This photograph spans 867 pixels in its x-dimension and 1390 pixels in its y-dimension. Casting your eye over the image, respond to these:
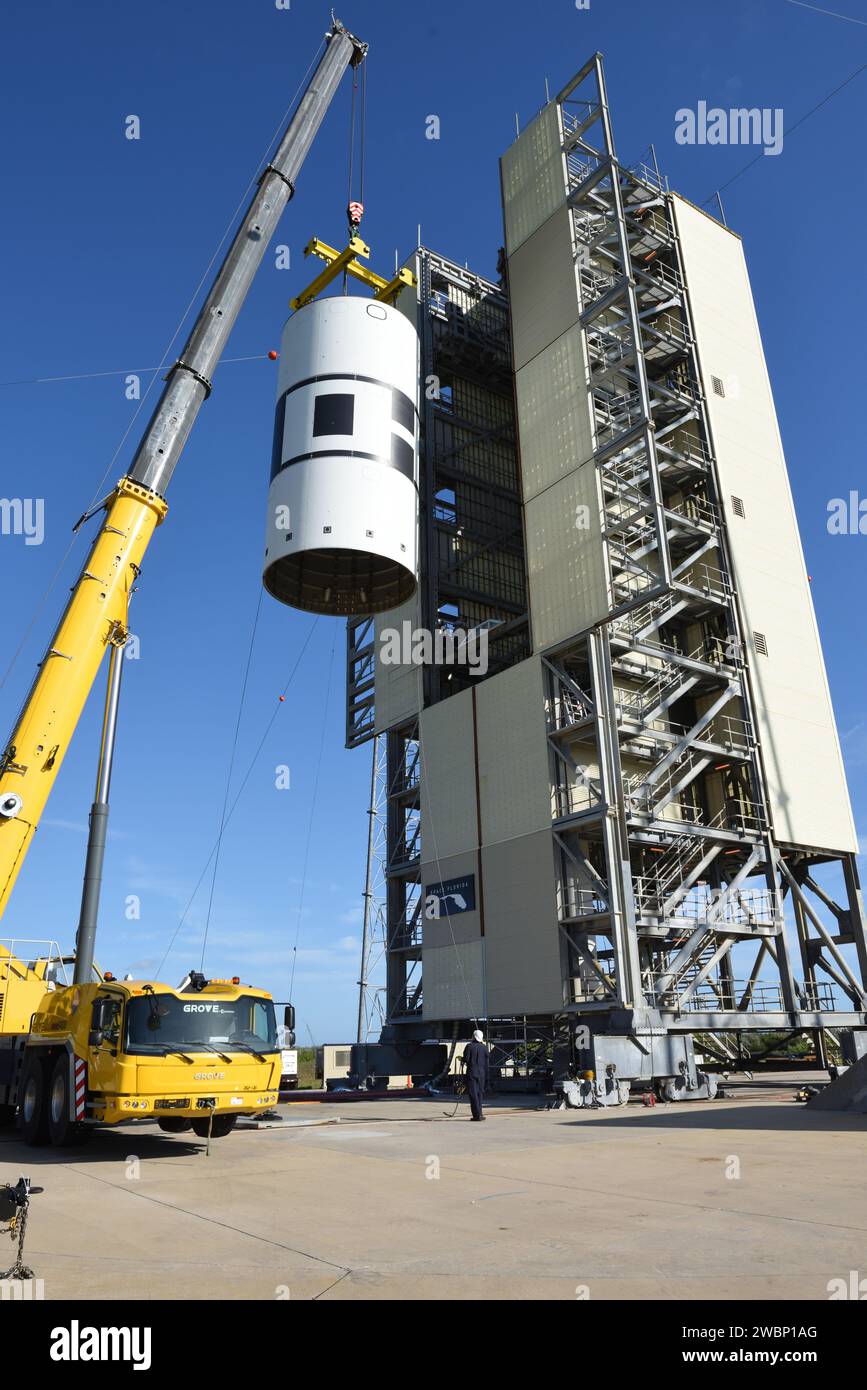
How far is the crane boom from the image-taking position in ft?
49.4

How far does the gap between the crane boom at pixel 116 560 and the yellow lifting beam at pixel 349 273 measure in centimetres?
389

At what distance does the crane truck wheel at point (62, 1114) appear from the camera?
541 inches

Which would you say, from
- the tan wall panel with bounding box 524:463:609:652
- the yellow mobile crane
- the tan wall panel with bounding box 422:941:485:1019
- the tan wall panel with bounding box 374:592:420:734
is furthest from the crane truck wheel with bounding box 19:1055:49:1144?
the tan wall panel with bounding box 374:592:420:734

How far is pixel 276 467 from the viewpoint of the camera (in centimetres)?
2255

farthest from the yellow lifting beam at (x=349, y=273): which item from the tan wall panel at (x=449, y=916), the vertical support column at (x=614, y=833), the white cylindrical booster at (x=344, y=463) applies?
the tan wall panel at (x=449, y=916)

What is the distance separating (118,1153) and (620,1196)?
8.09m

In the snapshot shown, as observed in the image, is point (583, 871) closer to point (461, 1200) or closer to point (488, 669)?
point (488, 669)

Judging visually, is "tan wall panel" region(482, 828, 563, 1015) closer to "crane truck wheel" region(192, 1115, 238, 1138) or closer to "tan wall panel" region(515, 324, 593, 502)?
"tan wall panel" region(515, 324, 593, 502)

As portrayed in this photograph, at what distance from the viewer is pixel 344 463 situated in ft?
69.8

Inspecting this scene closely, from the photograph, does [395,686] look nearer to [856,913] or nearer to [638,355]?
[638,355]

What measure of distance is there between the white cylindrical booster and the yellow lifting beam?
12.2 feet

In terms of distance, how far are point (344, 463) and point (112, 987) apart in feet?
40.9

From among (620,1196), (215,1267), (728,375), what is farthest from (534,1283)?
(728,375)
